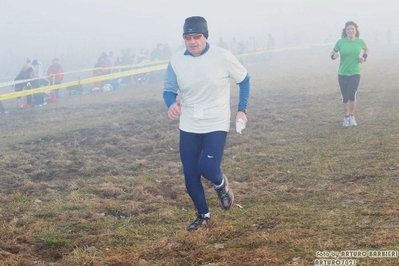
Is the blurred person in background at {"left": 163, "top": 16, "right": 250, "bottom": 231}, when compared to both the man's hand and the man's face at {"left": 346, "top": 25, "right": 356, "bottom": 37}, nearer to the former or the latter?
the man's hand

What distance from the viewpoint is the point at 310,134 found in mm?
9594

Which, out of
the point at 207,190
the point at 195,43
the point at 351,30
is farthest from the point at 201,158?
the point at 351,30

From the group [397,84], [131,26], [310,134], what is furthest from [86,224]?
[131,26]

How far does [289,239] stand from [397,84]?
42.7 feet

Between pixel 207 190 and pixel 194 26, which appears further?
pixel 207 190

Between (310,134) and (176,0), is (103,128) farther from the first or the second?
(176,0)

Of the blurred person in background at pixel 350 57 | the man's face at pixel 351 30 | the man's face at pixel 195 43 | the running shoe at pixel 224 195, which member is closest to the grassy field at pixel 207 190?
the running shoe at pixel 224 195

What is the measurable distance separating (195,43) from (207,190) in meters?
2.46

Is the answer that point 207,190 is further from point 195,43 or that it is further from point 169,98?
point 195,43

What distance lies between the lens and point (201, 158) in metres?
4.70

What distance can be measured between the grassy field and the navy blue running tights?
40 centimetres

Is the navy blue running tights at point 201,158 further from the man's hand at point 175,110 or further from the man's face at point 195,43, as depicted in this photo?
the man's face at point 195,43

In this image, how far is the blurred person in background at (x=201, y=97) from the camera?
15.1 feet

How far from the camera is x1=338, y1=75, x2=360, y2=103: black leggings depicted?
950 centimetres
